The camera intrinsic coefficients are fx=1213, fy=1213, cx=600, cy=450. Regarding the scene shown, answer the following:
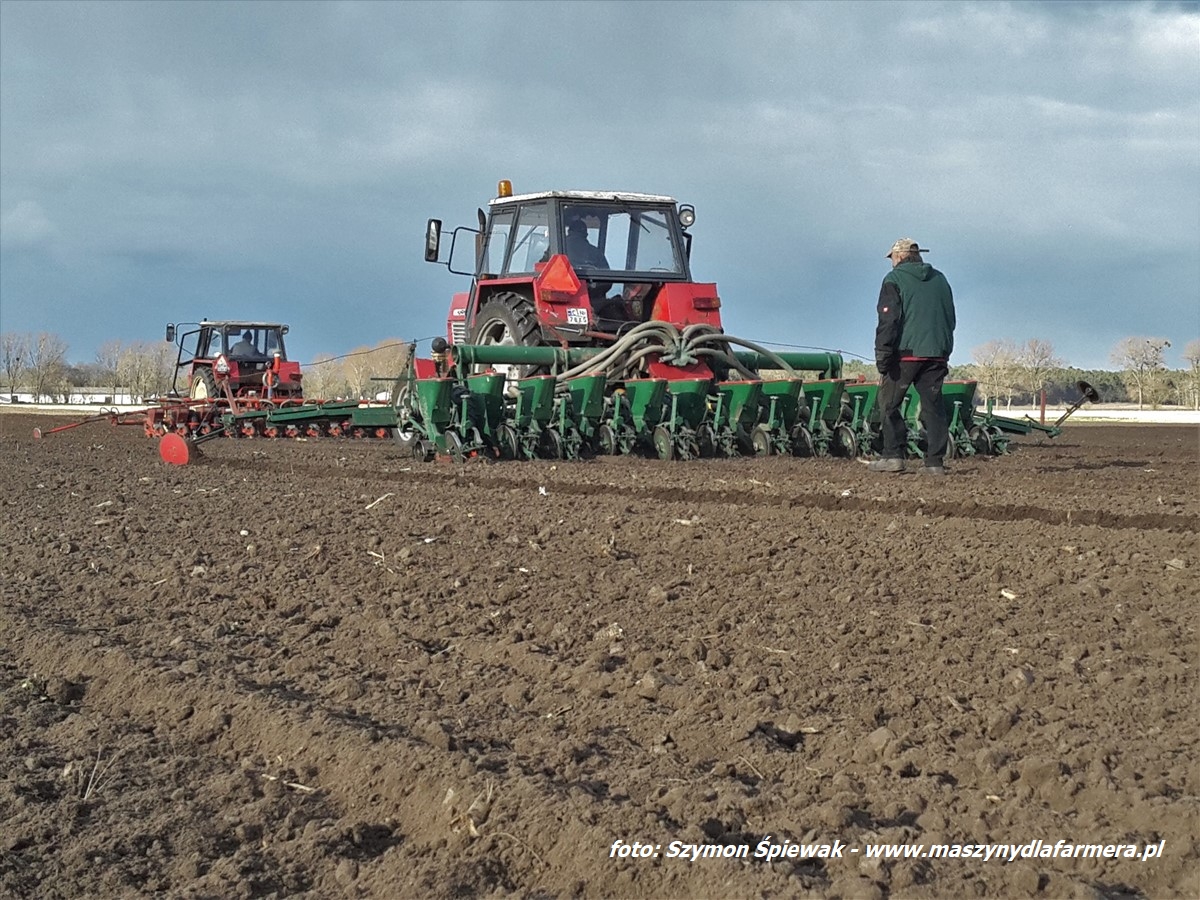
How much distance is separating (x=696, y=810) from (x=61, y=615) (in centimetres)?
302

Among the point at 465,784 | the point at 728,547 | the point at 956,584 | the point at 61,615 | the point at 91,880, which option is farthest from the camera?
the point at 728,547

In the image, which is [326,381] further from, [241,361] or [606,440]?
[606,440]

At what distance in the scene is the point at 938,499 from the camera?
6.72 meters

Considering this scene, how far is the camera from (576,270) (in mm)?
11984

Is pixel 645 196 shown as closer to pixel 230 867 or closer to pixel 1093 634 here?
pixel 1093 634

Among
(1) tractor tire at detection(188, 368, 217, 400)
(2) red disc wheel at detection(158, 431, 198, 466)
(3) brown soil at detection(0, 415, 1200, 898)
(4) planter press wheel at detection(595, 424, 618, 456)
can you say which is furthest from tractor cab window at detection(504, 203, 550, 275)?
(1) tractor tire at detection(188, 368, 217, 400)

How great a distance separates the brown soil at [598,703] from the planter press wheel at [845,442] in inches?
197

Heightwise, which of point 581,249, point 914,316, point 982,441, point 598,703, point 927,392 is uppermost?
point 581,249

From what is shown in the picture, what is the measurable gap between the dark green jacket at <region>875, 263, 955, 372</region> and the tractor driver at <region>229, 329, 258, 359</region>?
15925 millimetres

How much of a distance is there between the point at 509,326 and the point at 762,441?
2834 millimetres

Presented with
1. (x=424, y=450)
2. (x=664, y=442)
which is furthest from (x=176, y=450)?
(x=664, y=442)

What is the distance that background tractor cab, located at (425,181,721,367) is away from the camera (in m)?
11.6

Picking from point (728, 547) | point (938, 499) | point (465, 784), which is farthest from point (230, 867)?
point (938, 499)

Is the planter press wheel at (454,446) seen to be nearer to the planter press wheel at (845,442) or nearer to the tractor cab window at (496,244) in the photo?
the tractor cab window at (496,244)
